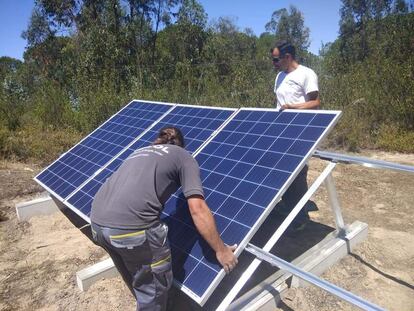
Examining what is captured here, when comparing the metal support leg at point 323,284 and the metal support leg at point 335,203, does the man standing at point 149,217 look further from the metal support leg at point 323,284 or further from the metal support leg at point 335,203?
the metal support leg at point 335,203

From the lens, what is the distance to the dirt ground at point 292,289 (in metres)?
4.03

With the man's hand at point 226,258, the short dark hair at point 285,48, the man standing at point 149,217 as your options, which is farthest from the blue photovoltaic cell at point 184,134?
the man's hand at point 226,258

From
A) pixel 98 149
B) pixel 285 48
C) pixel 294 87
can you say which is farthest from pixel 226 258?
pixel 98 149

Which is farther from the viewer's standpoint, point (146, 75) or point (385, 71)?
point (146, 75)

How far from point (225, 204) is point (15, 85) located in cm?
1152

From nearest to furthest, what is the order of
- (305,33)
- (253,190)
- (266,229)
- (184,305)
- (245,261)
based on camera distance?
(253,190), (184,305), (245,261), (266,229), (305,33)

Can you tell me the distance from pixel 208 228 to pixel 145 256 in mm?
588

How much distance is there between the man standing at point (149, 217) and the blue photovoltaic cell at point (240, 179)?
24cm

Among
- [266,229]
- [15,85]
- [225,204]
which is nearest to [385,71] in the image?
[266,229]

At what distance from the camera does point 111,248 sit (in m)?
3.14

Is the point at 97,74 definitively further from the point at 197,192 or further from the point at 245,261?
the point at 197,192

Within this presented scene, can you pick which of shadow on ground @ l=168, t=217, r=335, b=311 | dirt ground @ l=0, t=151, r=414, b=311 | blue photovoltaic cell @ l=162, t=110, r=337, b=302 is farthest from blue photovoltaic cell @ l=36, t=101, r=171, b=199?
shadow on ground @ l=168, t=217, r=335, b=311

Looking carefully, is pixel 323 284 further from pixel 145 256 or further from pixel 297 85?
pixel 297 85

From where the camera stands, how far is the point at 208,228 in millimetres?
2957
